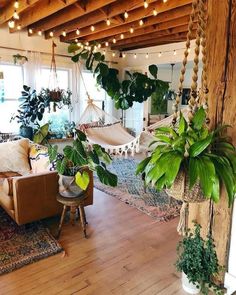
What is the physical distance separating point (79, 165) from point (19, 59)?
135 inches

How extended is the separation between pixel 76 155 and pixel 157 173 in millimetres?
1012

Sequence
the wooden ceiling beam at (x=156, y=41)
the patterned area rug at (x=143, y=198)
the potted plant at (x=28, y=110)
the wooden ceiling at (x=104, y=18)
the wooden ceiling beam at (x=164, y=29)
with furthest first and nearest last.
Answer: the wooden ceiling beam at (x=156, y=41), the potted plant at (x=28, y=110), the wooden ceiling beam at (x=164, y=29), the wooden ceiling at (x=104, y=18), the patterned area rug at (x=143, y=198)

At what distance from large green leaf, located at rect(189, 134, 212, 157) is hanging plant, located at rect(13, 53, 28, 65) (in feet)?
14.3

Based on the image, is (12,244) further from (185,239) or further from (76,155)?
(185,239)

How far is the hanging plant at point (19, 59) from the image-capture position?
467 cm

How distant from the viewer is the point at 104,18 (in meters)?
3.81

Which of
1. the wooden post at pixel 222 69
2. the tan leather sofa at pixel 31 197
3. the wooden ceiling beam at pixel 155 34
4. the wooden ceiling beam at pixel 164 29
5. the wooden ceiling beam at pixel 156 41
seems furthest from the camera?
the wooden ceiling beam at pixel 156 41

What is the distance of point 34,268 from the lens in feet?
6.72

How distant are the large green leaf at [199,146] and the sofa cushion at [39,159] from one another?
186 centimetres

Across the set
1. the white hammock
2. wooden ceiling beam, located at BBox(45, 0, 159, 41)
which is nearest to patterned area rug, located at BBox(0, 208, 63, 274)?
the white hammock

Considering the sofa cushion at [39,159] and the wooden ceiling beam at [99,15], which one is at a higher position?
the wooden ceiling beam at [99,15]

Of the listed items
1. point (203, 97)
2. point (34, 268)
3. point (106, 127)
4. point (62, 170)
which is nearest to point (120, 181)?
point (106, 127)

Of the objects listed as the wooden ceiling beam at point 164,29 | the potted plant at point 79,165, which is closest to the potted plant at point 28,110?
the wooden ceiling beam at point 164,29

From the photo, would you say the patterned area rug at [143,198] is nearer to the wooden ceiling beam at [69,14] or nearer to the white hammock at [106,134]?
the white hammock at [106,134]
